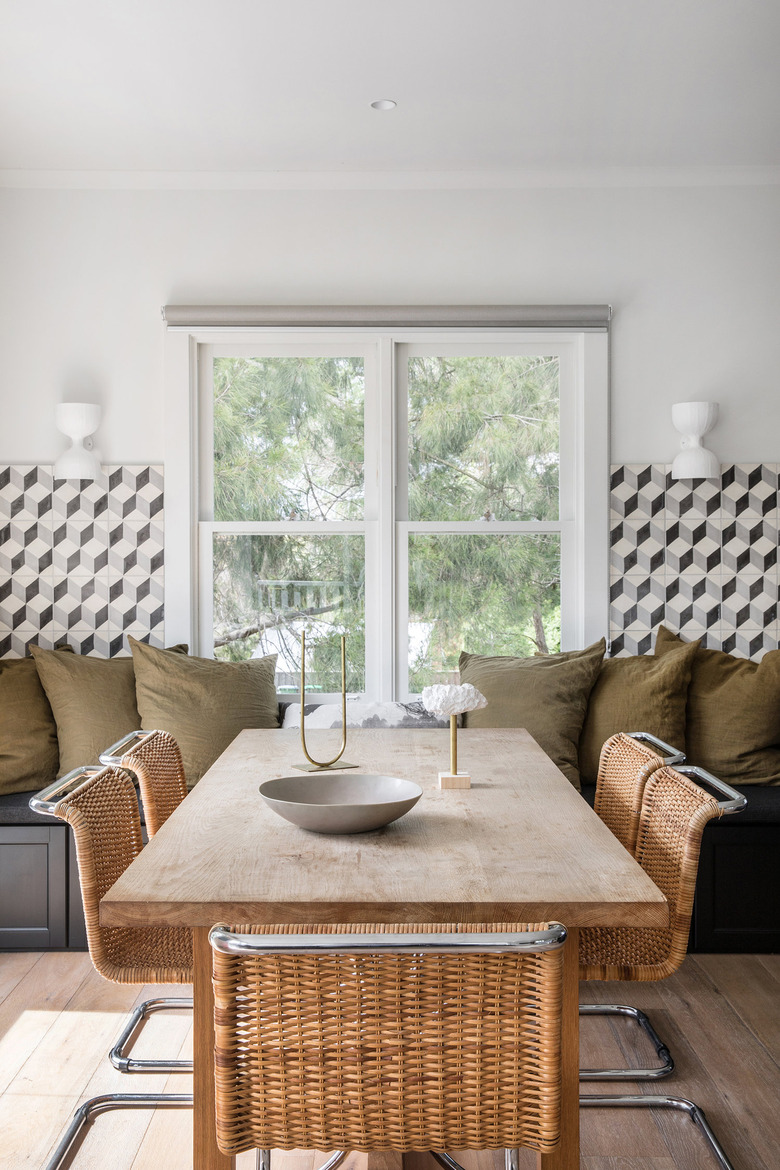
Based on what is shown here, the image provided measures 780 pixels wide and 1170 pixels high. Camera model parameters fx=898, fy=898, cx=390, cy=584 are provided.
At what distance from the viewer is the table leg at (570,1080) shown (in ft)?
4.58

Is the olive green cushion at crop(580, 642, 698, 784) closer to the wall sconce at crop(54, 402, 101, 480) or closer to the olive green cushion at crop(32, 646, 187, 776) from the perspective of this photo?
the olive green cushion at crop(32, 646, 187, 776)

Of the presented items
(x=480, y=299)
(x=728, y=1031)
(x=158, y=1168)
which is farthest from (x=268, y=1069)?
(x=480, y=299)

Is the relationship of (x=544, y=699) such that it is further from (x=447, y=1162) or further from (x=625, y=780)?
(x=447, y=1162)

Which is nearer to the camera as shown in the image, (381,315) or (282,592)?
(381,315)

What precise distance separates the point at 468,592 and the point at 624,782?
5.54 feet

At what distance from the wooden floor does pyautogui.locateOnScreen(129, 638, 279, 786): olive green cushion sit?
2.64 ft

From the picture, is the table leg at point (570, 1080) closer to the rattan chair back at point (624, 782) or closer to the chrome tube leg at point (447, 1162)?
the chrome tube leg at point (447, 1162)

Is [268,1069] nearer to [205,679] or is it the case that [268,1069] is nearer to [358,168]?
[205,679]

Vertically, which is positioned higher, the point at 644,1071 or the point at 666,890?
the point at 666,890

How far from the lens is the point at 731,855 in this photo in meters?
3.03

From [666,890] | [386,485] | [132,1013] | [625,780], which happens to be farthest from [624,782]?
[386,485]

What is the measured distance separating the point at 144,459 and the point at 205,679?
1044mm

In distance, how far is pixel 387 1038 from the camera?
123cm

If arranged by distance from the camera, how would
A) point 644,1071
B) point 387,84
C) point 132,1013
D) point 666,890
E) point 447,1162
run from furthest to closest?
point 387,84 → point 132,1013 → point 644,1071 → point 666,890 → point 447,1162
